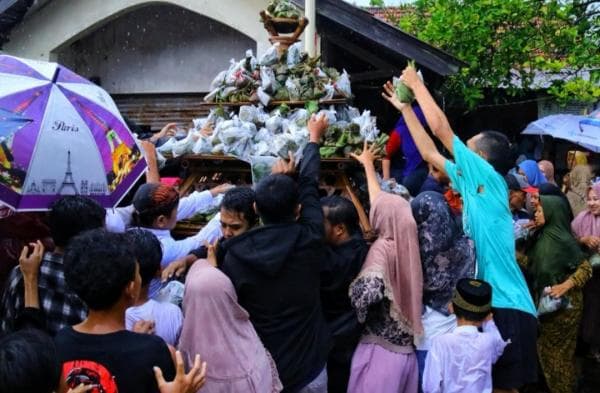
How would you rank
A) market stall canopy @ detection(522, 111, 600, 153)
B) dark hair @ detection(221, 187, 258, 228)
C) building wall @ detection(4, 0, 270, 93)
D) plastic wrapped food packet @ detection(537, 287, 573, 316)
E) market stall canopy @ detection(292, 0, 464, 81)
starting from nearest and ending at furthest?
dark hair @ detection(221, 187, 258, 228), plastic wrapped food packet @ detection(537, 287, 573, 316), market stall canopy @ detection(292, 0, 464, 81), market stall canopy @ detection(522, 111, 600, 153), building wall @ detection(4, 0, 270, 93)

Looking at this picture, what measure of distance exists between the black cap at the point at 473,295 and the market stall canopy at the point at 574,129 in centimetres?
447

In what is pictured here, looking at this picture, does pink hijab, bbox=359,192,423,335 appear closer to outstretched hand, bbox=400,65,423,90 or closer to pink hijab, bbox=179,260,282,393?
outstretched hand, bbox=400,65,423,90

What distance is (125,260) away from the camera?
7.95 feet

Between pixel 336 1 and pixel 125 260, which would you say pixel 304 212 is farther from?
pixel 336 1

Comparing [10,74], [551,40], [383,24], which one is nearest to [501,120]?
[551,40]

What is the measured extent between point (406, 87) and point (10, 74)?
2.30 meters

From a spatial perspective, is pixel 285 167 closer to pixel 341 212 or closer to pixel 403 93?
pixel 341 212

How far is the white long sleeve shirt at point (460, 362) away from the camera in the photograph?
3.71 meters

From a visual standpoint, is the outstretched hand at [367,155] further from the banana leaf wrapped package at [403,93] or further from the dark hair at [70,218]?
the dark hair at [70,218]

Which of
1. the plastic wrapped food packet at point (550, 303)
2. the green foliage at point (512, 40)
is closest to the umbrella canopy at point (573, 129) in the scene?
the green foliage at point (512, 40)

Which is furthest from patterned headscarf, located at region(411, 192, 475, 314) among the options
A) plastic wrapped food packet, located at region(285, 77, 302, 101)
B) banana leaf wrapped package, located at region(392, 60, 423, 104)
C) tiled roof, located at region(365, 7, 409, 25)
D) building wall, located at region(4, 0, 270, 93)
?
tiled roof, located at region(365, 7, 409, 25)

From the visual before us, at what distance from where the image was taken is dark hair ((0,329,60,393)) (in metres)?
1.88

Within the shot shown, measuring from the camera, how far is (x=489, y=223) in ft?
12.8

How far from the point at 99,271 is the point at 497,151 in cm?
261
